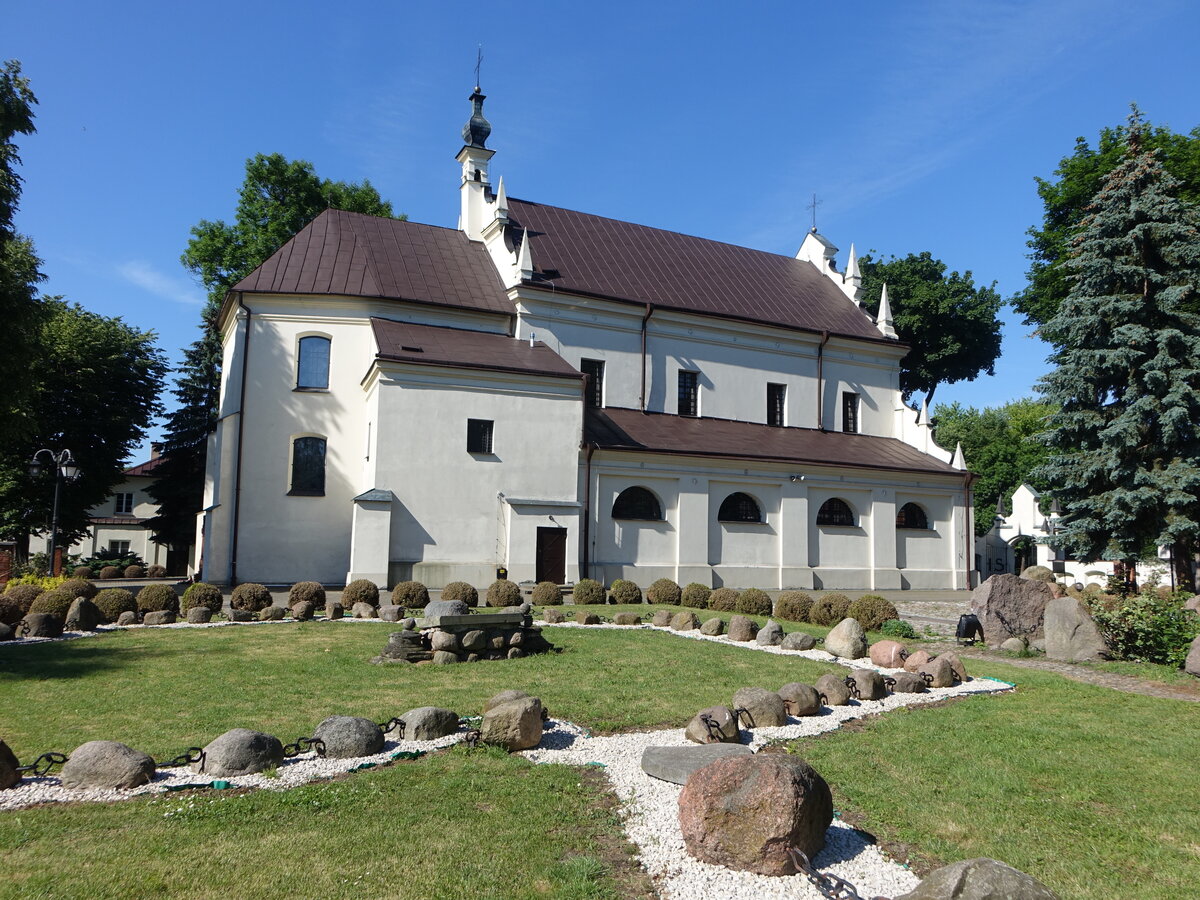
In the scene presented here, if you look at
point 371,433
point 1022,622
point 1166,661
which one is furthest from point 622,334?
point 1166,661

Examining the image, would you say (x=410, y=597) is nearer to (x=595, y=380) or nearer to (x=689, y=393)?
(x=595, y=380)

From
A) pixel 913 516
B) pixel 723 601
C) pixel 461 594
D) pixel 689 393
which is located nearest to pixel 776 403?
pixel 689 393

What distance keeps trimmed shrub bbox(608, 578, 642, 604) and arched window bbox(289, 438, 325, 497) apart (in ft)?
34.6

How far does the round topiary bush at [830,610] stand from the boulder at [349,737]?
13205 mm

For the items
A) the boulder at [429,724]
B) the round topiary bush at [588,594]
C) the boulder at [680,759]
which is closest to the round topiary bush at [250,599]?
the round topiary bush at [588,594]

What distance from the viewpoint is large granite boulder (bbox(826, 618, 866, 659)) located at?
46.2 feet

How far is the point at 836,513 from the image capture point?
3180cm

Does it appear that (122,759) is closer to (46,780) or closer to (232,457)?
(46,780)

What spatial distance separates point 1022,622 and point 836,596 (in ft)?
13.9

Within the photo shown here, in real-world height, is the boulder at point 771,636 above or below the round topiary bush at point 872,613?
below

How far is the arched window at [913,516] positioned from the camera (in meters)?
33.6

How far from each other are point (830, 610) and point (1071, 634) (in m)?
5.44

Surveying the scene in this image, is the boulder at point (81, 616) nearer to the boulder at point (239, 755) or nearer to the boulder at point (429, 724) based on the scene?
the boulder at point (239, 755)

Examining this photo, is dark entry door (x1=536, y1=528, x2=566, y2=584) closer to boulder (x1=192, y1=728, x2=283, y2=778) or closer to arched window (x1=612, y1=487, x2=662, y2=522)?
arched window (x1=612, y1=487, x2=662, y2=522)
